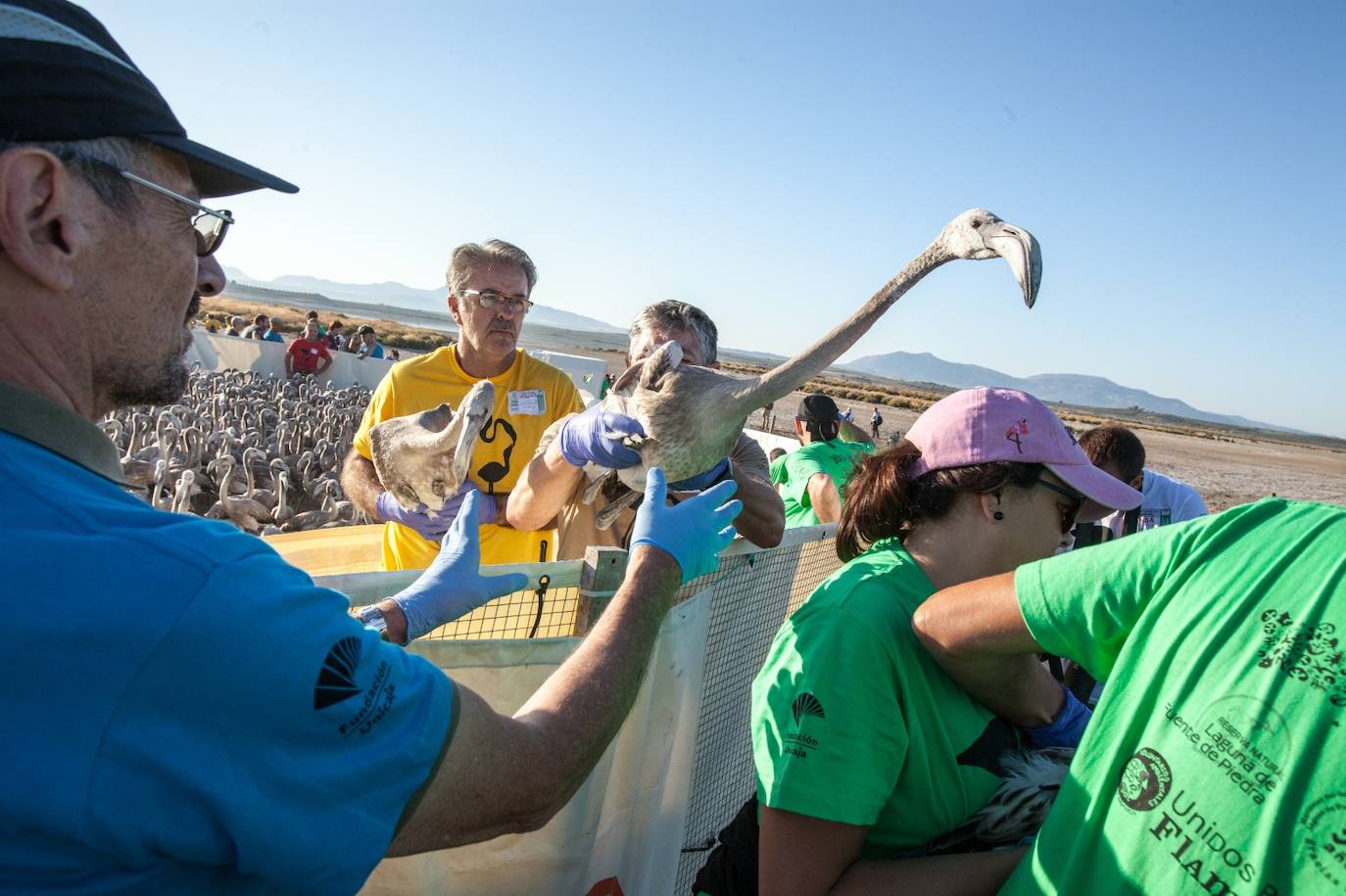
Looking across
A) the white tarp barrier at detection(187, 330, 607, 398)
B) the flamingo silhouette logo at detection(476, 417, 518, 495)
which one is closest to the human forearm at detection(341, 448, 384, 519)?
the flamingo silhouette logo at detection(476, 417, 518, 495)

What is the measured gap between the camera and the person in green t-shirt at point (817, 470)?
4.32 meters

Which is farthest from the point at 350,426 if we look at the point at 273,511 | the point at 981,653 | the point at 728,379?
the point at 981,653

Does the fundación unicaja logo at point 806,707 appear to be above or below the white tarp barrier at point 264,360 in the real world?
above

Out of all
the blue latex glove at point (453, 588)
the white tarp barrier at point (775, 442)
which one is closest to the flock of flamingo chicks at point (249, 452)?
the white tarp barrier at point (775, 442)

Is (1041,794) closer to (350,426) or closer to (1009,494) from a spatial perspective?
(1009,494)

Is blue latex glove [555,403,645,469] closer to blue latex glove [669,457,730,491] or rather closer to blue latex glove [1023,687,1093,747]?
blue latex glove [669,457,730,491]

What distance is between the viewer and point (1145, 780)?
1174 mm

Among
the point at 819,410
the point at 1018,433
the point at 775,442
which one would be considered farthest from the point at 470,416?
the point at 775,442

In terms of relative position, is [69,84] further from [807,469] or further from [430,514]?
[807,469]

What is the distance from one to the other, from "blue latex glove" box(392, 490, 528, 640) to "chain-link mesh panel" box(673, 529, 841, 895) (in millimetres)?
763

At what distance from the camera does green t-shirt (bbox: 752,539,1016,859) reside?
5.12ft

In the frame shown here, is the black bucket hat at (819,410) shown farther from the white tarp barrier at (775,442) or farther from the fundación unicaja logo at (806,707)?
the fundación unicaja logo at (806,707)

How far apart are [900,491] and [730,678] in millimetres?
1251

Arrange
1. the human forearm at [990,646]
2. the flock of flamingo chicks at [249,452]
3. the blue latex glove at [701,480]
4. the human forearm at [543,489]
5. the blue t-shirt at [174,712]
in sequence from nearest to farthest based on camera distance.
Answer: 1. the blue t-shirt at [174,712]
2. the human forearm at [990,646]
3. the blue latex glove at [701,480]
4. the human forearm at [543,489]
5. the flock of flamingo chicks at [249,452]
